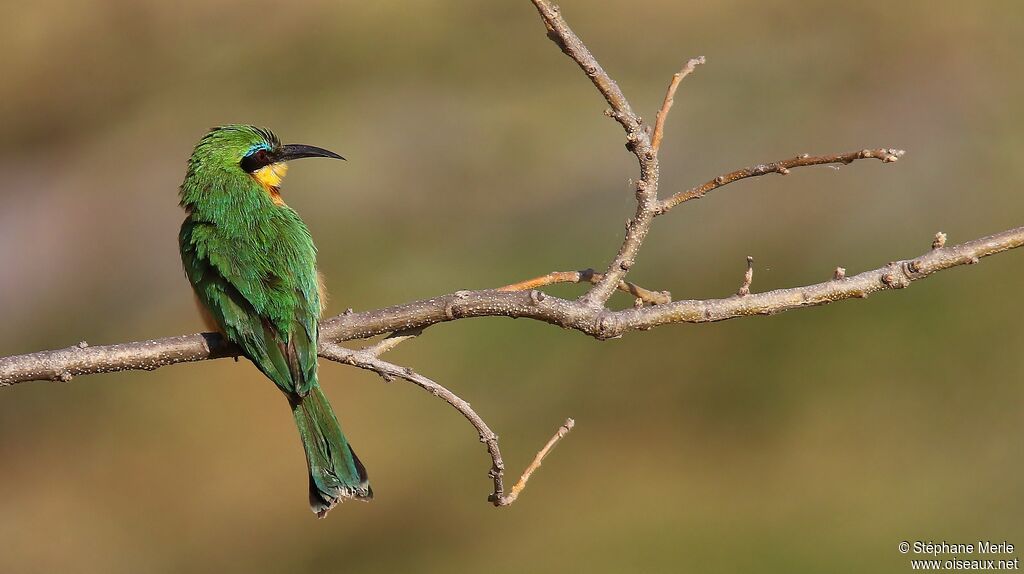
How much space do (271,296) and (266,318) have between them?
0.07 meters

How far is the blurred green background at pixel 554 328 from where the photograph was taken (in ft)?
21.5

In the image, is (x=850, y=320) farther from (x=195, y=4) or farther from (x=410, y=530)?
(x=195, y=4)

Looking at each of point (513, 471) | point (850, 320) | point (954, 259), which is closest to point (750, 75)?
point (850, 320)

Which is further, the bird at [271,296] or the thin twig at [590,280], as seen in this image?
the bird at [271,296]

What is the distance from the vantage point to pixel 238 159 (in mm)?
3793

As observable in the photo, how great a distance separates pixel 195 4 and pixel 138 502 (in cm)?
636

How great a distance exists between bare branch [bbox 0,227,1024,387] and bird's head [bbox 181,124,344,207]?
3.44 feet

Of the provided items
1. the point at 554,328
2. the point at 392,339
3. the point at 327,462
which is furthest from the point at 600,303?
the point at 554,328

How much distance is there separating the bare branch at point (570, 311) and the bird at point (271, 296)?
13.4 inches

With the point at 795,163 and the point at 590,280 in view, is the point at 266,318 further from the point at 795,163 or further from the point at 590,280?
the point at 795,163

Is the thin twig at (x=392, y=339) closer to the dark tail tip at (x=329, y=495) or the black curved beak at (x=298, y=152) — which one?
the dark tail tip at (x=329, y=495)

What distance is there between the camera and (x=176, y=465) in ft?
23.2

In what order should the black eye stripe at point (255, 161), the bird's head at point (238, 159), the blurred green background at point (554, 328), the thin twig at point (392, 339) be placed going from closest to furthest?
the thin twig at point (392, 339), the bird's head at point (238, 159), the black eye stripe at point (255, 161), the blurred green background at point (554, 328)

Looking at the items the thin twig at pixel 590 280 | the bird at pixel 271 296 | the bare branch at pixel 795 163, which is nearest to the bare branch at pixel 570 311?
the thin twig at pixel 590 280
